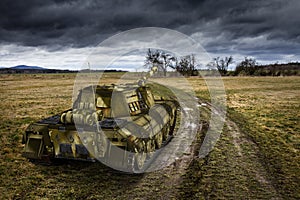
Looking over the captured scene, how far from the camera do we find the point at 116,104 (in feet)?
32.3

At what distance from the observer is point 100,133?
7.94 metres

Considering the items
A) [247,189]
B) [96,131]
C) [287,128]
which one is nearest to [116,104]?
[96,131]

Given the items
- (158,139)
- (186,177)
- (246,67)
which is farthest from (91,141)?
(246,67)

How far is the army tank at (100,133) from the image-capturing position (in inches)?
315

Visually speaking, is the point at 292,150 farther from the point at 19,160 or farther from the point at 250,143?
the point at 19,160

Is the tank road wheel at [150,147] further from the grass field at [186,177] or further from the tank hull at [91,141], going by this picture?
the grass field at [186,177]

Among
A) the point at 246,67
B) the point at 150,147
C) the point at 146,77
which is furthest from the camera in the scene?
the point at 246,67

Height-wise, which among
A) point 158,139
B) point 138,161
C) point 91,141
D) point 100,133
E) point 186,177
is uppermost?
point 100,133

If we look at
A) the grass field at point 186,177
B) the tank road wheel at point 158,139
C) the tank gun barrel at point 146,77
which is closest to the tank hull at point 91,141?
the grass field at point 186,177

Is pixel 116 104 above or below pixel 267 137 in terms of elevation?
above

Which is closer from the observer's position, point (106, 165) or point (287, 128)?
point (106, 165)

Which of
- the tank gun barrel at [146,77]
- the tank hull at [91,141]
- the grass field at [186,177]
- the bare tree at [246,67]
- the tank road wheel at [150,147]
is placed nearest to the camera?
the grass field at [186,177]

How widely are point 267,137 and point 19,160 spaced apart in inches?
434

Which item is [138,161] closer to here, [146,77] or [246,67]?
[146,77]
